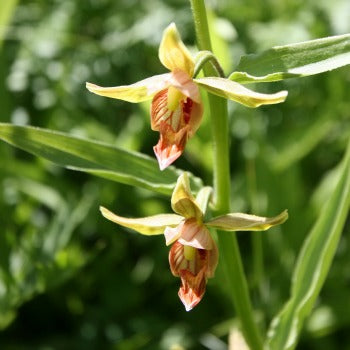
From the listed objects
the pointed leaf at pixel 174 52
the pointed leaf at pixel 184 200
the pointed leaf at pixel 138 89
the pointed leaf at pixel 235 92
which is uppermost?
the pointed leaf at pixel 174 52

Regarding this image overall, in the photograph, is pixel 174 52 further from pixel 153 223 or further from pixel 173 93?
pixel 153 223

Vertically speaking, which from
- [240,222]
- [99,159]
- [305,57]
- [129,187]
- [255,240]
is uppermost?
[305,57]

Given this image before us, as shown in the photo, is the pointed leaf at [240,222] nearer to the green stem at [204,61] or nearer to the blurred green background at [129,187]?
the green stem at [204,61]

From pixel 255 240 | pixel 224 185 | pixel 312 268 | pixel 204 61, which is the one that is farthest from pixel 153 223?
pixel 255 240

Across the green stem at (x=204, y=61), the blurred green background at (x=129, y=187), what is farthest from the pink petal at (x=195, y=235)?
the blurred green background at (x=129, y=187)

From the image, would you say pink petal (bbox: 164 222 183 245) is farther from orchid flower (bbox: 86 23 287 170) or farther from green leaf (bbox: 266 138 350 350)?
green leaf (bbox: 266 138 350 350)

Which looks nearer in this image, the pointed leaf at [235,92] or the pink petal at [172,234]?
the pointed leaf at [235,92]

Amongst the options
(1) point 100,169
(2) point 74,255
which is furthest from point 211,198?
(2) point 74,255

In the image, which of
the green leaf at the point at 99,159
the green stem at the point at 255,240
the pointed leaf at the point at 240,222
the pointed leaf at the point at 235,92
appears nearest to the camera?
the pointed leaf at the point at 235,92
